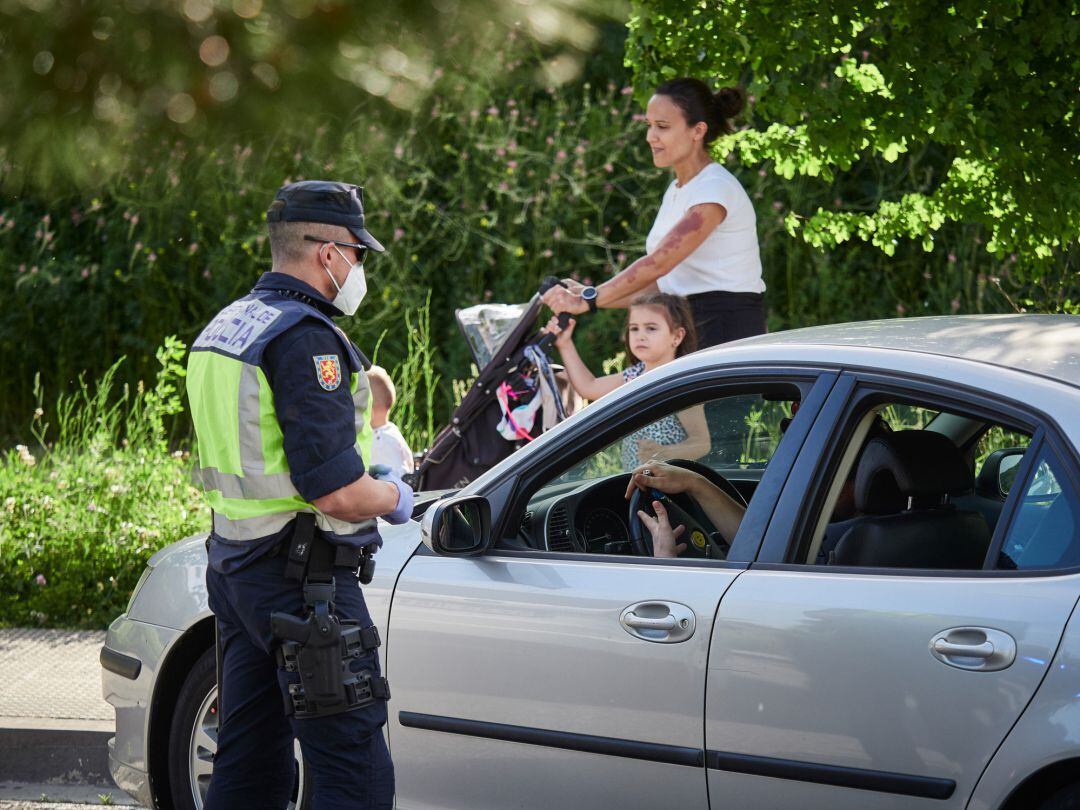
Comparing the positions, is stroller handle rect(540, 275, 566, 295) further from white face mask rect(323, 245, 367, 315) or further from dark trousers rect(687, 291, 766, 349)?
white face mask rect(323, 245, 367, 315)

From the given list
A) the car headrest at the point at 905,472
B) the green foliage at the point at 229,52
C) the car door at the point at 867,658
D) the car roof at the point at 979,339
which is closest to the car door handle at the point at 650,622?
the car door at the point at 867,658

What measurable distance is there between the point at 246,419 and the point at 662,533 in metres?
1.24

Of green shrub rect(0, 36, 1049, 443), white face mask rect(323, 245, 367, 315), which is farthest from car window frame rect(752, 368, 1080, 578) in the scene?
green shrub rect(0, 36, 1049, 443)

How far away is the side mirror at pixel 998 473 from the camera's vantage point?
3.99m

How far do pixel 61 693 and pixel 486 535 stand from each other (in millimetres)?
2896

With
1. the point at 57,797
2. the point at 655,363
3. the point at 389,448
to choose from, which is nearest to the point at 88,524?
the point at 389,448

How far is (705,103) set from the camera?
19.1 ft

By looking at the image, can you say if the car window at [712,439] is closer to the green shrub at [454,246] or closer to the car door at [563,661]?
the car door at [563,661]

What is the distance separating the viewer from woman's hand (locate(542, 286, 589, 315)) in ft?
18.7

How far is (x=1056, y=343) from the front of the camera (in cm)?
332

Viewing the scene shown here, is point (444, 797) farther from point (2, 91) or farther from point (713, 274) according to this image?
point (713, 274)

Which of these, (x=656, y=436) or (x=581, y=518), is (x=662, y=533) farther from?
(x=656, y=436)

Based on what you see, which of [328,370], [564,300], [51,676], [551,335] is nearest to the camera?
[328,370]

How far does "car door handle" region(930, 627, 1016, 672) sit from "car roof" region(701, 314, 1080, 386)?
1.80 feet
